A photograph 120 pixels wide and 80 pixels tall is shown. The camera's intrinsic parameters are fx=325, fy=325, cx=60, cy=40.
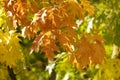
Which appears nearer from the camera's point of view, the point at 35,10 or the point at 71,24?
the point at 71,24

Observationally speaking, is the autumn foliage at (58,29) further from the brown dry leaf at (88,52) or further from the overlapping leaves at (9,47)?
the overlapping leaves at (9,47)

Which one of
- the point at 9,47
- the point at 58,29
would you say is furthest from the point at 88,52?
the point at 9,47

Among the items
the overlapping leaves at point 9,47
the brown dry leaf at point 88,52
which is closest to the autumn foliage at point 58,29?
the brown dry leaf at point 88,52

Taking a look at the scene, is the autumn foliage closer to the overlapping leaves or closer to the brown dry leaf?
the brown dry leaf

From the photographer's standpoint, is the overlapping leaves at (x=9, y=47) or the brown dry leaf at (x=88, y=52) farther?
the overlapping leaves at (x=9, y=47)

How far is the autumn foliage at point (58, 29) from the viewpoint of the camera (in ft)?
5.90

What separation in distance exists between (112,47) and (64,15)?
1.42 metres

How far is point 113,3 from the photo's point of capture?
8.95 feet

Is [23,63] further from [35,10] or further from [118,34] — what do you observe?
[35,10]

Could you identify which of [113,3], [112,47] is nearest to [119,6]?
[113,3]

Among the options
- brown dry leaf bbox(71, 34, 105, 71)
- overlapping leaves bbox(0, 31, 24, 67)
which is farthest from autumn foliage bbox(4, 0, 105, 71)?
overlapping leaves bbox(0, 31, 24, 67)

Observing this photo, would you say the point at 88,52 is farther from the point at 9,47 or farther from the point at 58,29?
the point at 9,47

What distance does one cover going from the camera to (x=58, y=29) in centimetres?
183

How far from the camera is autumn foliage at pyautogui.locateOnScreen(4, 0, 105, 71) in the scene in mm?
1800
